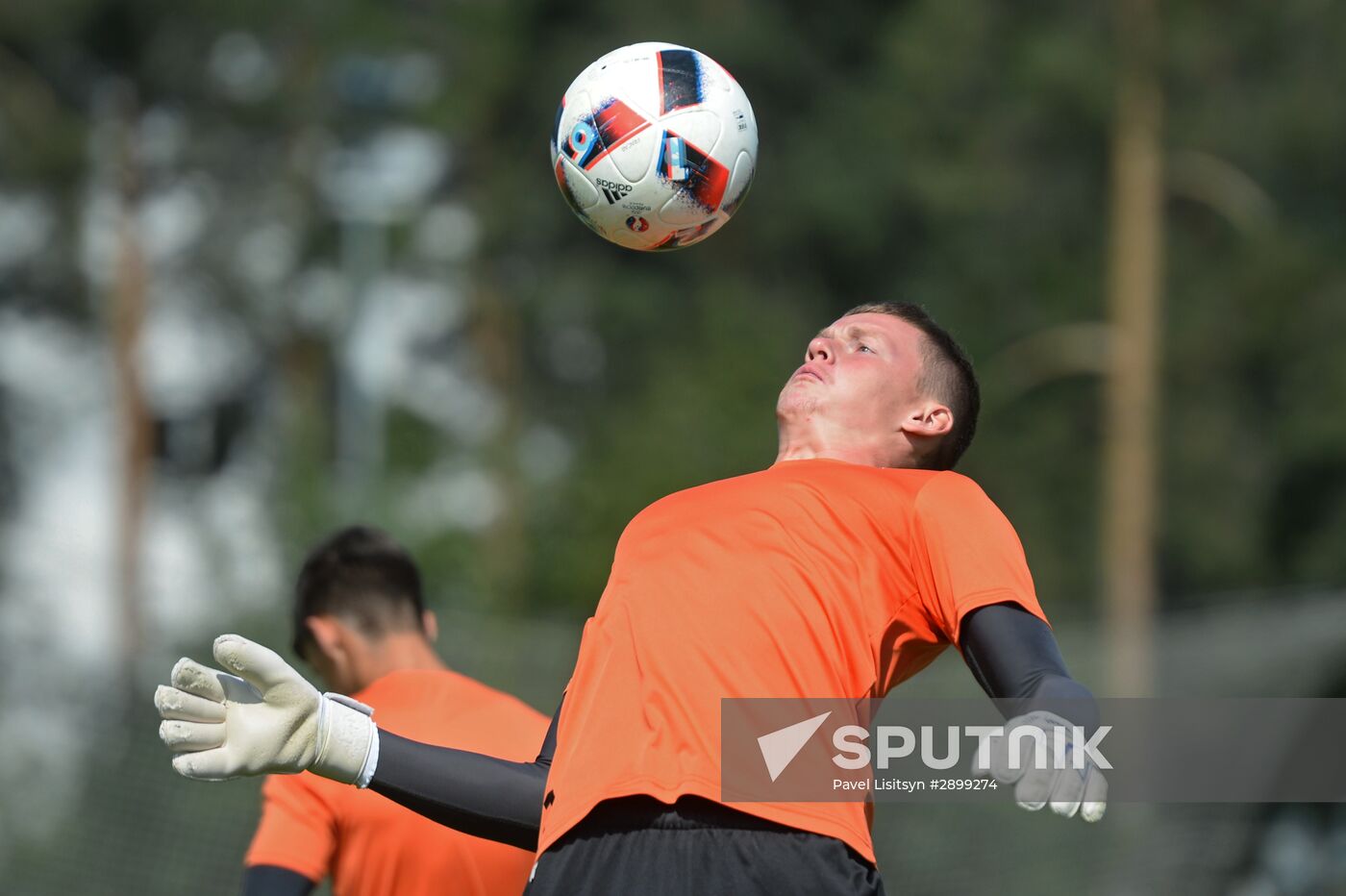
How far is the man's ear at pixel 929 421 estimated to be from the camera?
3.62 metres

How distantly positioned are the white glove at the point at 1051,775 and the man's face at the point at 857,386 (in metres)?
0.90

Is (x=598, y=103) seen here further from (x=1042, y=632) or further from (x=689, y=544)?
(x=1042, y=632)

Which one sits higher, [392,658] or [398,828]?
[392,658]

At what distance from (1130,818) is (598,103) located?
9925 millimetres

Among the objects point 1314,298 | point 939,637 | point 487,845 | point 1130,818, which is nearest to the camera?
point 939,637

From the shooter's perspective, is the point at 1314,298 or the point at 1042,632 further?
the point at 1314,298

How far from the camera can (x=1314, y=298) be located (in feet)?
64.1

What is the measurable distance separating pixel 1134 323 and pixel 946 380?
14915mm

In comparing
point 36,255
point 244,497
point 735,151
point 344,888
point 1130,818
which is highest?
point 36,255

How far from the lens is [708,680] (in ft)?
10.2

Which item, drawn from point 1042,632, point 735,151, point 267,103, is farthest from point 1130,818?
point 267,103

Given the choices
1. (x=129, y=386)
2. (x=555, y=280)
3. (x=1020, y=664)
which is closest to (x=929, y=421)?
(x=1020, y=664)

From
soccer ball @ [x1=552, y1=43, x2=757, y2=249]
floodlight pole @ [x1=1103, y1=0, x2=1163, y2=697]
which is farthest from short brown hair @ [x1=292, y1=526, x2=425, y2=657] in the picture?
floodlight pole @ [x1=1103, y1=0, x2=1163, y2=697]

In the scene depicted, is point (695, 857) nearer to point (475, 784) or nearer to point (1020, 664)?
point (475, 784)
